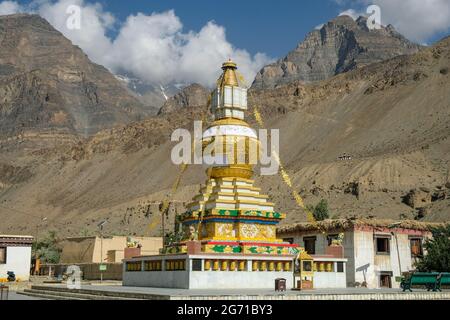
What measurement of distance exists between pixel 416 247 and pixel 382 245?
8.24ft

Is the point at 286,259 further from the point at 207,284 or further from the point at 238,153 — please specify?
the point at 238,153

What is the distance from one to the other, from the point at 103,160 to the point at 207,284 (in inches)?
4297

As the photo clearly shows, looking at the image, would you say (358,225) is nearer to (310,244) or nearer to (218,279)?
(310,244)

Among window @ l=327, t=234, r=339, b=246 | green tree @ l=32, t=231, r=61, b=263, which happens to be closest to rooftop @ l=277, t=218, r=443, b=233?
window @ l=327, t=234, r=339, b=246

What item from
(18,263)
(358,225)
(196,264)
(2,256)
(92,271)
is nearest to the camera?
(196,264)

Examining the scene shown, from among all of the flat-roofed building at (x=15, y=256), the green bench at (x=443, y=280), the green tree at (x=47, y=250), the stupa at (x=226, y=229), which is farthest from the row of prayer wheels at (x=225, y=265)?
the green tree at (x=47, y=250)

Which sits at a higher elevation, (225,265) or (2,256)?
(2,256)

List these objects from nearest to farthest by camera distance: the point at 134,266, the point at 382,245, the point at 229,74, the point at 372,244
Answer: the point at 134,266
the point at 229,74
the point at 372,244
the point at 382,245

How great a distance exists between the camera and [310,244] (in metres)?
36.6

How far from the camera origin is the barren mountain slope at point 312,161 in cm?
7619

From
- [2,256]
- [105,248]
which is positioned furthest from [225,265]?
[105,248]

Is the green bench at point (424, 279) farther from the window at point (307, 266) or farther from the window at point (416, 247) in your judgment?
the window at point (416, 247)

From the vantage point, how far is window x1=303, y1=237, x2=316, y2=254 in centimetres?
3631

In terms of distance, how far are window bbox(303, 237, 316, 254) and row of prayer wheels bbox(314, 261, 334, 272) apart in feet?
22.1
